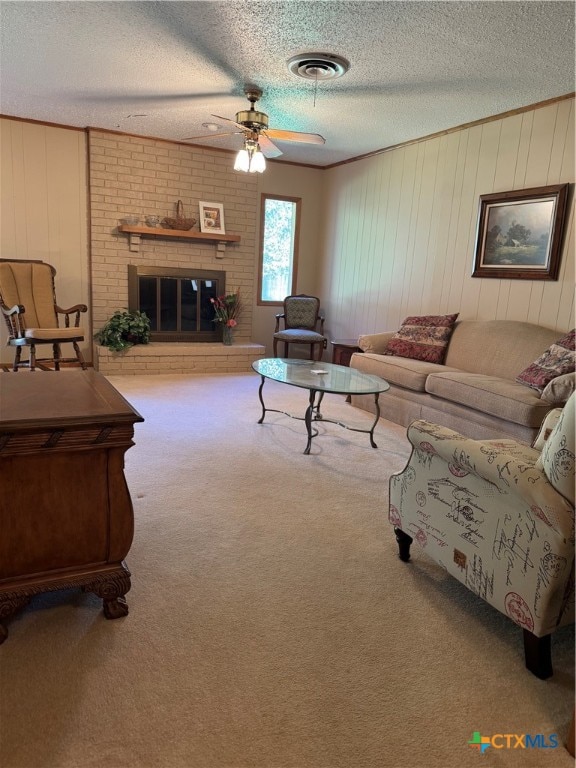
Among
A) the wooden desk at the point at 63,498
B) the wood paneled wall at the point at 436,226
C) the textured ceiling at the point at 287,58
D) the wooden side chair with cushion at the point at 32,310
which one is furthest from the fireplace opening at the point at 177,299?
the wooden desk at the point at 63,498

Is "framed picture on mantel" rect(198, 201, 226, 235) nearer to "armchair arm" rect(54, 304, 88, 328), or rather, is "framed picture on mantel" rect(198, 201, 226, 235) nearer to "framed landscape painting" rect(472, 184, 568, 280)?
"armchair arm" rect(54, 304, 88, 328)

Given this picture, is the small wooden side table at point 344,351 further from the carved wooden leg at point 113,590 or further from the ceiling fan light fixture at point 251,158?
the carved wooden leg at point 113,590

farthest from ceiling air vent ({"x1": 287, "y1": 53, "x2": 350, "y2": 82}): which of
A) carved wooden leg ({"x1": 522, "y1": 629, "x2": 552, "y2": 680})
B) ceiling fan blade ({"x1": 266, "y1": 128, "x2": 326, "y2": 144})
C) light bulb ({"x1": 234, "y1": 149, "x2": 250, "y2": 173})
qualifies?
carved wooden leg ({"x1": 522, "y1": 629, "x2": 552, "y2": 680})

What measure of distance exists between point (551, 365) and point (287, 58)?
2.58 meters

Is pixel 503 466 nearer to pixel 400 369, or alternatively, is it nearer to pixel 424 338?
pixel 400 369

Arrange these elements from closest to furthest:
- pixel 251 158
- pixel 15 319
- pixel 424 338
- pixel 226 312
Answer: pixel 251 158, pixel 424 338, pixel 15 319, pixel 226 312

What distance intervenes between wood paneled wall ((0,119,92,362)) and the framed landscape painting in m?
4.11

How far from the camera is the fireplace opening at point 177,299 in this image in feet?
19.1

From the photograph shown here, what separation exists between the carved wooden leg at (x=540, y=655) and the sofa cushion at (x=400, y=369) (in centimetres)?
248

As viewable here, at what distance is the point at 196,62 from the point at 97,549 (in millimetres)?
3112

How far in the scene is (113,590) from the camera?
5.51 feet

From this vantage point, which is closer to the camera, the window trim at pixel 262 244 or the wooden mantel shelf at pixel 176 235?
the wooden mantel shelf at pixel 176 235

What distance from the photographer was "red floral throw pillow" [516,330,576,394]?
10.4ft

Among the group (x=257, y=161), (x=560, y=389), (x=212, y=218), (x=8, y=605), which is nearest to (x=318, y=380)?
(x=560, y=389)
